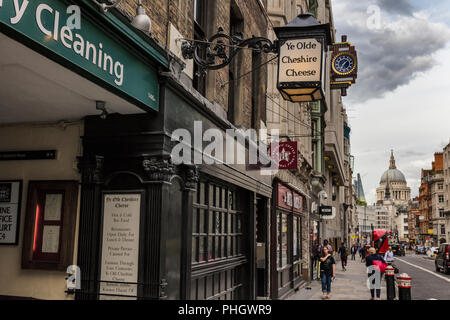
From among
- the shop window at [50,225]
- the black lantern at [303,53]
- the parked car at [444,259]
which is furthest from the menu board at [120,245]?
the parked car at [444,259]

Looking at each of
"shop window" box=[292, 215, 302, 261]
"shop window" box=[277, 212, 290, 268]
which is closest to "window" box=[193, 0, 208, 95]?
"shop window" box=[277, 212, 290, 268]

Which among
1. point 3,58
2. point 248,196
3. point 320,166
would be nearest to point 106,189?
point 3,58

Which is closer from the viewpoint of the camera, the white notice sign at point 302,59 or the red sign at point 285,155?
the white notice sign at point 302,59

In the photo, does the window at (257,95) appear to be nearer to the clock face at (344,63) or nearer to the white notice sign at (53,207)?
the white notice sign at (53,207)

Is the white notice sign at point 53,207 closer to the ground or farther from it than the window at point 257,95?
closer to the ground

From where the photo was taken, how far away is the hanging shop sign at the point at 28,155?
6.29 meters

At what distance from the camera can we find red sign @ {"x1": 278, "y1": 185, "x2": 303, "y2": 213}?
14.9 m

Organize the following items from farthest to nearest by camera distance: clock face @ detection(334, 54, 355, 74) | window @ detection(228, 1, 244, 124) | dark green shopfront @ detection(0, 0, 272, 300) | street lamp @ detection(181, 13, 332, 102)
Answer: clock face @ detection(334, 54, 355, 74) < window @ detection(228, 1, 244, 124) < street lamp @ detection(181, 13, 332, 102) < dark green shopfront @ detection(0, 0, 272, 300)

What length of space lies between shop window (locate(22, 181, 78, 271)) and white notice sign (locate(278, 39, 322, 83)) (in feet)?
13.1

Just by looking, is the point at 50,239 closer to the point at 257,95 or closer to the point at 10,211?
the point at 10,211

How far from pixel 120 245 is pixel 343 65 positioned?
73.2ft

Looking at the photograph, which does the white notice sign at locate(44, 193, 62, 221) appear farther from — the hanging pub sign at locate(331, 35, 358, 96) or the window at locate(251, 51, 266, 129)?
the hanging pub sign at locate(331, 35, 358, 96)

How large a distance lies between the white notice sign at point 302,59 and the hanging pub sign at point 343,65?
18.2m
